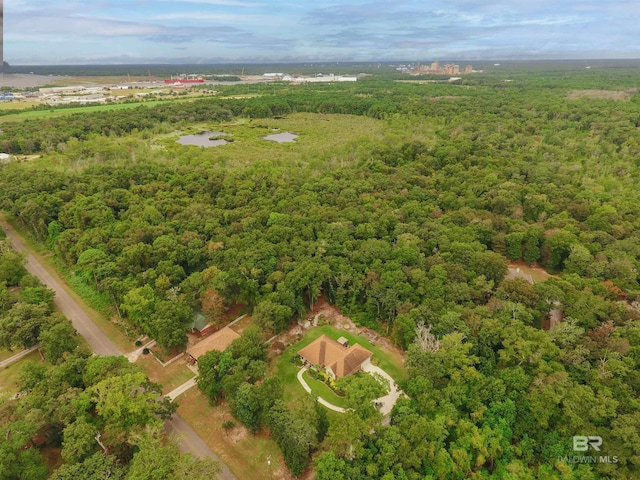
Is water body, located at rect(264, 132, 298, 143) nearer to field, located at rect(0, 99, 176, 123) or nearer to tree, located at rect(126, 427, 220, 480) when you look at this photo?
field, located at rect(0, 99, 176, 123)

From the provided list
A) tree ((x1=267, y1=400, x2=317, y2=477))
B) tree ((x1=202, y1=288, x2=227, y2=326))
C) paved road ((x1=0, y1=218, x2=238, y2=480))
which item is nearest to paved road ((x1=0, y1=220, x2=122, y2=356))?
paved road ((x1=0, y1=218, x2=238, y2=480))

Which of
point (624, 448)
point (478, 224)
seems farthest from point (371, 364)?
point (478, 224)

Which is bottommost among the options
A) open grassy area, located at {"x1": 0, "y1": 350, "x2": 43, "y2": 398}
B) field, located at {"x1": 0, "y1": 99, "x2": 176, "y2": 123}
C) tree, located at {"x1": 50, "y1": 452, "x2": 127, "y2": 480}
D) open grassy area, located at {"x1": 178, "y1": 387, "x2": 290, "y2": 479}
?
open grassy area, located at {"x1": 178, "y1": 387, "x2": 290, "y2": 479}

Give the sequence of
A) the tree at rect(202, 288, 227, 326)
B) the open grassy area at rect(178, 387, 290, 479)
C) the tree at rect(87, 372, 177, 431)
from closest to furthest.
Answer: the tree at rect(87, 372, 177, 431)
the open grassy area at rect(178, 387, 290, 479)
the tree at rect(202, 288, 227, 326)

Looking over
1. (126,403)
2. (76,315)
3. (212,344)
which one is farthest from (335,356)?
(76,315)

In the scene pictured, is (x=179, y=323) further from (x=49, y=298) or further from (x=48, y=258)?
(x=48, y=258)

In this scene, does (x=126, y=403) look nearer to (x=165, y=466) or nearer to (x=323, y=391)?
(x=165, y=466)
